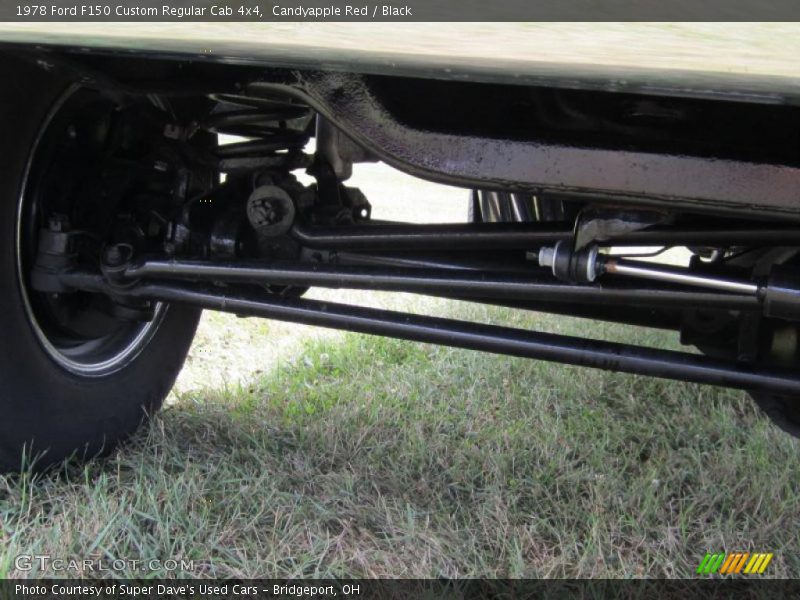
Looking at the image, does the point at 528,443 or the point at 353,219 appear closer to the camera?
the point at 353,219

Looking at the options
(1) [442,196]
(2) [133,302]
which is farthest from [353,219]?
(1) [442,196]

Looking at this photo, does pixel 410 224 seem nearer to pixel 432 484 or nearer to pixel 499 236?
pixel 499 236

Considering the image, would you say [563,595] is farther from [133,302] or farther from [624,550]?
[133,302]

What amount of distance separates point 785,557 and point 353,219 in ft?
4.36

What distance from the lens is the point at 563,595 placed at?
169 cm

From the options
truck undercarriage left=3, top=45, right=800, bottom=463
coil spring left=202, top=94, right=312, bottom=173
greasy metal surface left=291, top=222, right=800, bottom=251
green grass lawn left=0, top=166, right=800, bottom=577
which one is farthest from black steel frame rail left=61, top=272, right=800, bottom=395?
green grass lawn left=0, top=166, right=800, bottom=577

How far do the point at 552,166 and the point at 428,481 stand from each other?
1165mm

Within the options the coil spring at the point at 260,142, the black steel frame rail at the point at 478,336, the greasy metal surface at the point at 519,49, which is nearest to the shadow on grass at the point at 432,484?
the black steel frame rail at the point at 478,336

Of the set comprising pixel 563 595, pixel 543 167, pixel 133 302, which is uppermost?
pixel 543 167

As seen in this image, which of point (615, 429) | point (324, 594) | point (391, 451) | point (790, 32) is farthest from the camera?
point (615, 429)

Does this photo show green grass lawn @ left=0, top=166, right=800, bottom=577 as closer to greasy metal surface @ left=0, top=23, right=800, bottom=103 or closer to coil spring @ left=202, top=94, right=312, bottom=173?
coil spring @ left=202, top=94, right=312, bottom=173

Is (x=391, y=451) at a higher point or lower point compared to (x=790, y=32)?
lower

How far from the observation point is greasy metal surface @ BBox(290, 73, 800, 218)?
1.11 meters

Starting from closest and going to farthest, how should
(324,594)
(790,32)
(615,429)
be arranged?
1. (790,32)
2. (324,594)
3. (615,429)
